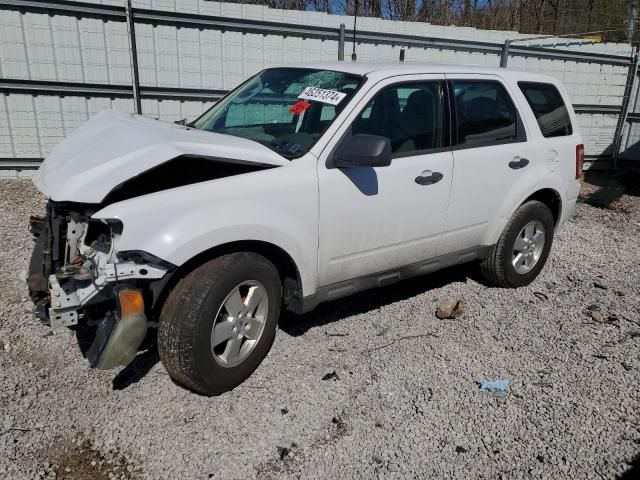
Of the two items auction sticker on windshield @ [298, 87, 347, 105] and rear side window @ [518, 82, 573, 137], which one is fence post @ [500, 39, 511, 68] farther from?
auction sticker on windshield @ [298, 87, 347, 105]

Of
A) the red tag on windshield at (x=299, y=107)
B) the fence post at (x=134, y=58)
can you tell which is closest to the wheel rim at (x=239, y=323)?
the red tag on windshield at (x=299, y=107)

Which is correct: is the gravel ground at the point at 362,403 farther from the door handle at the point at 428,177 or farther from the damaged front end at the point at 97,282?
the door handle at the point at 428,177

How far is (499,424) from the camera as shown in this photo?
10.5 feet

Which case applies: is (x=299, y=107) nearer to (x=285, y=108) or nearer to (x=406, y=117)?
(x=285, y=108)

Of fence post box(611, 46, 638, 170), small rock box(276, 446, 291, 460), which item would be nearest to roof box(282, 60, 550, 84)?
small rock box(276, 446, 291, 460)

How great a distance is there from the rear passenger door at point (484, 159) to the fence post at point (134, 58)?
514 centimetres

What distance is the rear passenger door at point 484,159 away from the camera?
4.25m

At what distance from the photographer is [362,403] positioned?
11.0 feet

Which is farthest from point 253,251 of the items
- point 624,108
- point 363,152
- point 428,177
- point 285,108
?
point 624,108

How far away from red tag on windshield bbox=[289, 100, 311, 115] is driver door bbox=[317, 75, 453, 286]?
0.37 metres

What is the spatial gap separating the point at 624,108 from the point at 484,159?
8.67m

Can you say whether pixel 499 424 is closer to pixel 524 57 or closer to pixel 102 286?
pixel 102 286

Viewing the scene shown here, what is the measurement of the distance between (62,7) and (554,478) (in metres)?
7.58

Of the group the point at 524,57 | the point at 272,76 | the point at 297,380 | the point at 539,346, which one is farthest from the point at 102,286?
the point at 524,57
